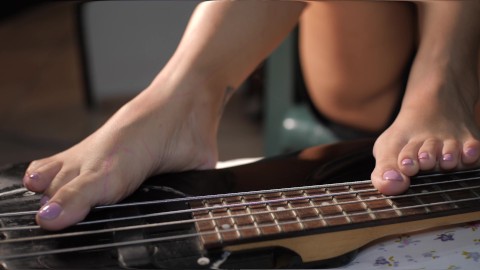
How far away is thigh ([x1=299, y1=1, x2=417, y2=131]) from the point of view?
2.68 feet

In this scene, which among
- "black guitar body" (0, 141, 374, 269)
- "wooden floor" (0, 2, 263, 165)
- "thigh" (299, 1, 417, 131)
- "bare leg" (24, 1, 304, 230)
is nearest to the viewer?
"black guitar body" (0, 141, 374, 269)

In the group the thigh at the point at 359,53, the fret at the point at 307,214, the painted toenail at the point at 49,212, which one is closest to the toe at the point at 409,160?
the fret at the point at 307,214

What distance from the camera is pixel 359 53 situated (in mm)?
847

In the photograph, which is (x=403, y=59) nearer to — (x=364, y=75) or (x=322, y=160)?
(x=364, y=75)

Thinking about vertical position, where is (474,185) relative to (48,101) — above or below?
below

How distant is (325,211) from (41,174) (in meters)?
0.29

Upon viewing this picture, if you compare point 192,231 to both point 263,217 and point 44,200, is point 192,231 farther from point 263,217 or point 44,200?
point 44,200

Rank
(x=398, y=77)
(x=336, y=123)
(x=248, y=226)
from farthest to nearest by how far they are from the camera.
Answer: (x=336, y=123) → (x=398, y=77) → (x=248, y=226)

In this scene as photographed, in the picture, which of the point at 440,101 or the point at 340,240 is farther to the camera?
the point at 440,101

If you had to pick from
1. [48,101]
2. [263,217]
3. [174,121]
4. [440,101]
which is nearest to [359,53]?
[440,101]

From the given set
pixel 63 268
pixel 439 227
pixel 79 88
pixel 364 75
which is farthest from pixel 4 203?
pixel 79 88

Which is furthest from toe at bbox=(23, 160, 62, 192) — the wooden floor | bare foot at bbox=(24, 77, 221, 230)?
the wooden floor

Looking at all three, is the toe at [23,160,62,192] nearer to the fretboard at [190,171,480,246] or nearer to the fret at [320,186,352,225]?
the fretboard at [190,171,480,246]

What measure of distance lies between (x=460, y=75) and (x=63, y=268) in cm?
49
